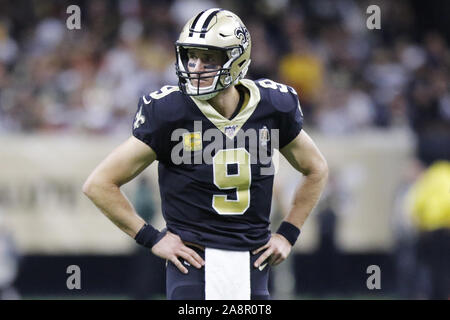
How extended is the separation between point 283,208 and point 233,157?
5918 millimetres

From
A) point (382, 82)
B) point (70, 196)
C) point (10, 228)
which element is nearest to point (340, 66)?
point (382, 82)

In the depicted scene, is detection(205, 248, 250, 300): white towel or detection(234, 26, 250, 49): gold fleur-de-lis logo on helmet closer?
detection(205, 248, 250, 300): white towel

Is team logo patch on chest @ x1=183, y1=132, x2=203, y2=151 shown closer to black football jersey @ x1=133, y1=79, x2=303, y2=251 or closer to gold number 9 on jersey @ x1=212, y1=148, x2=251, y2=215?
black football jersey @ x1=133, y1=79, x2=303, y2=251

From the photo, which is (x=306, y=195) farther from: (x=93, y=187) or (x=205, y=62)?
(x=93, y=187)

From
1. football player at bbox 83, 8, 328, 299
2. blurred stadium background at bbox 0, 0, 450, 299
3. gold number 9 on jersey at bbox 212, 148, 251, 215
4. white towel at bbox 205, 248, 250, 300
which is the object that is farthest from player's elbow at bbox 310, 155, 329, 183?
blurred stadium background at bbox 0, 0, 450, 299

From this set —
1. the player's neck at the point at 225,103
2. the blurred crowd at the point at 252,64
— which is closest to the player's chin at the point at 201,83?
the player's neck at the point at 225,103

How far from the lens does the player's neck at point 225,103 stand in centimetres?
449

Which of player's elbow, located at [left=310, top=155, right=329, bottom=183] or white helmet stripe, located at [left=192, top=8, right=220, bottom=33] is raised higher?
white helmet stripe, located at [left=192, top=8, right=220, bottom=33]

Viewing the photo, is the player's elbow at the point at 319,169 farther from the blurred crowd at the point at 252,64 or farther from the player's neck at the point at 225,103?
the blurred crowd at the point at 252,64

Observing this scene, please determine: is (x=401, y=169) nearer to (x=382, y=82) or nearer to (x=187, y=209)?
(x=382, y=82)

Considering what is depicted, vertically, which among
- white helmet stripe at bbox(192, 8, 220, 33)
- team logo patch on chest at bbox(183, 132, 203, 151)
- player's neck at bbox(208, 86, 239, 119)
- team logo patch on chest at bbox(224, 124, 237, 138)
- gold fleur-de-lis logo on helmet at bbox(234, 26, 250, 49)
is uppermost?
white helmet stripe at bbox(192, 8, 220, 33)

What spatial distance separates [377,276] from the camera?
35.1ft

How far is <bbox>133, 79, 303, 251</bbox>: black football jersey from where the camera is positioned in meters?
4.33

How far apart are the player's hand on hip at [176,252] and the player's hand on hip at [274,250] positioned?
1.00ft
